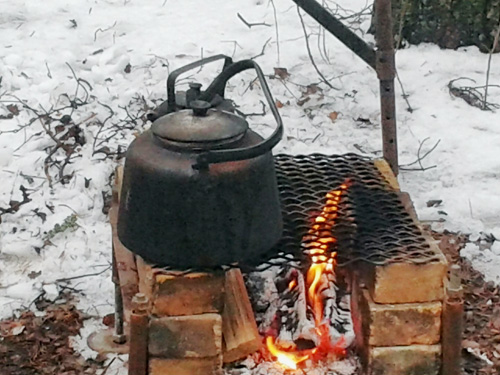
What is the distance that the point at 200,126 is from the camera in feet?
7.18

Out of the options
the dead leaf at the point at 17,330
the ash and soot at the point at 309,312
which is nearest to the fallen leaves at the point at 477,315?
the ash and soot at the point at 309,312

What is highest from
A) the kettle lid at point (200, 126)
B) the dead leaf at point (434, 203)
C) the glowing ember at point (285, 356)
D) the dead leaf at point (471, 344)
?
the kettle lid at point (200, 126)

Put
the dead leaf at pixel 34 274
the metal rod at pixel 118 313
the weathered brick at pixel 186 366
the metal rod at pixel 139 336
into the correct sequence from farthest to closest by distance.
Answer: the dead leaf at pixel 34 274
the metal rod at pixel 118 313
the weathered brick at pixel 186 366
the metal rod at pixel 139 336

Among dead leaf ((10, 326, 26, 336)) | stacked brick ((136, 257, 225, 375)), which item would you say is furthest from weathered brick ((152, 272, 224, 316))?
dead leaf ((10, 326, 26, 336))

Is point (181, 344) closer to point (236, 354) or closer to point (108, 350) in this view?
point (236, 354)

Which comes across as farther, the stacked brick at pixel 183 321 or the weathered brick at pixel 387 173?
the weathered brick at pixel 387 173

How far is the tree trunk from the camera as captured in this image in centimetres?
421

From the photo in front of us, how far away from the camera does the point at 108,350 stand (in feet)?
9.52

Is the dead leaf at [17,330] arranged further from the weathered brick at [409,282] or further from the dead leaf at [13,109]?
the dead leaf at [13,109]

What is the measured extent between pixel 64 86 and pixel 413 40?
68.8 inches

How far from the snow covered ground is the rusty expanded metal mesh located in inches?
28.6

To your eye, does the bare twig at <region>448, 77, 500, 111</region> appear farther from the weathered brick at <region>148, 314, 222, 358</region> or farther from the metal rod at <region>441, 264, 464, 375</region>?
the weathered brick at <region>148, 314, 222, 358</region>

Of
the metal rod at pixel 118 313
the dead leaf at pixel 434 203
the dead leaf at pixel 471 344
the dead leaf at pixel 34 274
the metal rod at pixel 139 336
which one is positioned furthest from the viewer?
the dead leaf at pixel 434 203

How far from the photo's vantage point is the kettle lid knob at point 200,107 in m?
2.22
